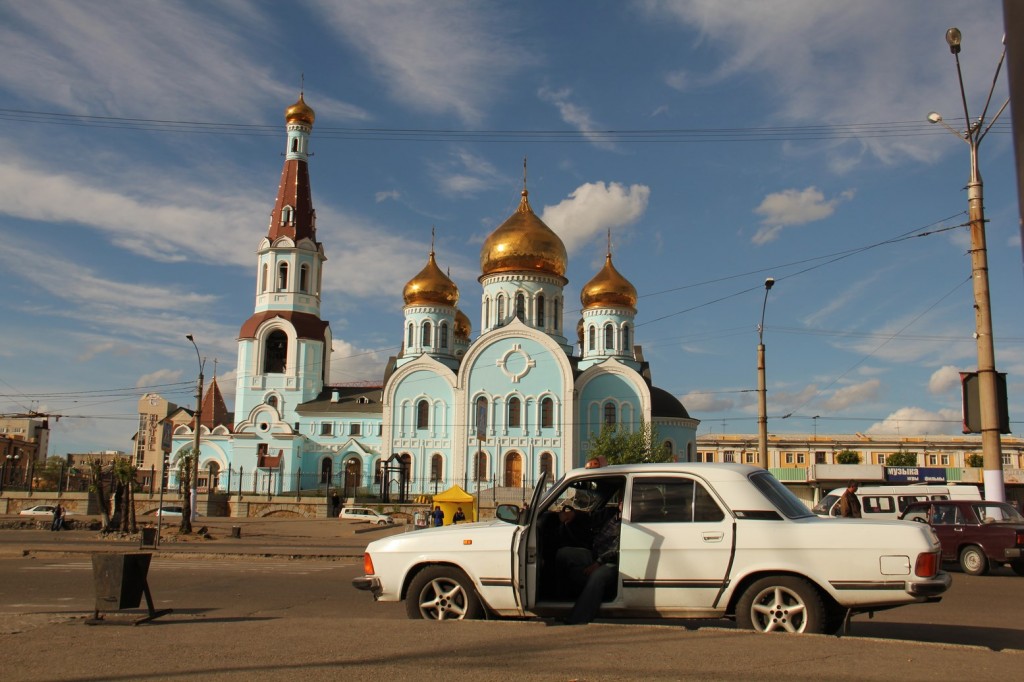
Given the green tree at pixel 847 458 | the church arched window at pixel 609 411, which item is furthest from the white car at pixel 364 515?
the green tree at pixel 847 458

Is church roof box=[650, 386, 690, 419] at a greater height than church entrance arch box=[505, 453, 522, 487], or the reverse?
church roof box=[650, 386, 690, 419]

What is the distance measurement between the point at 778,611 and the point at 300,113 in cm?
5841

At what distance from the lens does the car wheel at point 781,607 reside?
24.3 ft

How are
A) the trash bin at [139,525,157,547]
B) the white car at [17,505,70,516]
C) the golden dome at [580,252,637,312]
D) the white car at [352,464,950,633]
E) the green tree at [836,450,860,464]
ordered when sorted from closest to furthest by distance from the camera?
the white car at [352,464,950,633], the trash bin at [139,525,157,547], the white car at [17,505,70,516], the golden dome at [580,252,637,312], the green tree at [836,450,860,464]

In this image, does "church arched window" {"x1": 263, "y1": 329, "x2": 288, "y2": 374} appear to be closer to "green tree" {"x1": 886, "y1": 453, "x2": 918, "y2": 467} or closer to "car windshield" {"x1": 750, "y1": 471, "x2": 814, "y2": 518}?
"car windshield" {"x1": 750, "y1": 471, "x2": 814, "y2": 518}

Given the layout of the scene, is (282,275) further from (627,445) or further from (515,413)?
(627,445)

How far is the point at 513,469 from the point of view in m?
52.8

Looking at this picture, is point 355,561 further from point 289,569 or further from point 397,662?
point 397,662

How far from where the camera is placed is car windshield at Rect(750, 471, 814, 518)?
25.9 ft

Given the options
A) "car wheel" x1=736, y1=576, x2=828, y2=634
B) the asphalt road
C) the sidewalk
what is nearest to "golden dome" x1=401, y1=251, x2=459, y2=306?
the sidewalk

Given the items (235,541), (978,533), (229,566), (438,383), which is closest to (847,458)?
(438,383)

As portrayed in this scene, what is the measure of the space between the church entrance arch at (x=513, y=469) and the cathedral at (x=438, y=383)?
0.21ft

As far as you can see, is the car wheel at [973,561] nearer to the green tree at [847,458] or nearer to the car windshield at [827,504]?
the car windshield at [827,504]

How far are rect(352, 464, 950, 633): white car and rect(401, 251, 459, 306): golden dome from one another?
50879 millimetres
